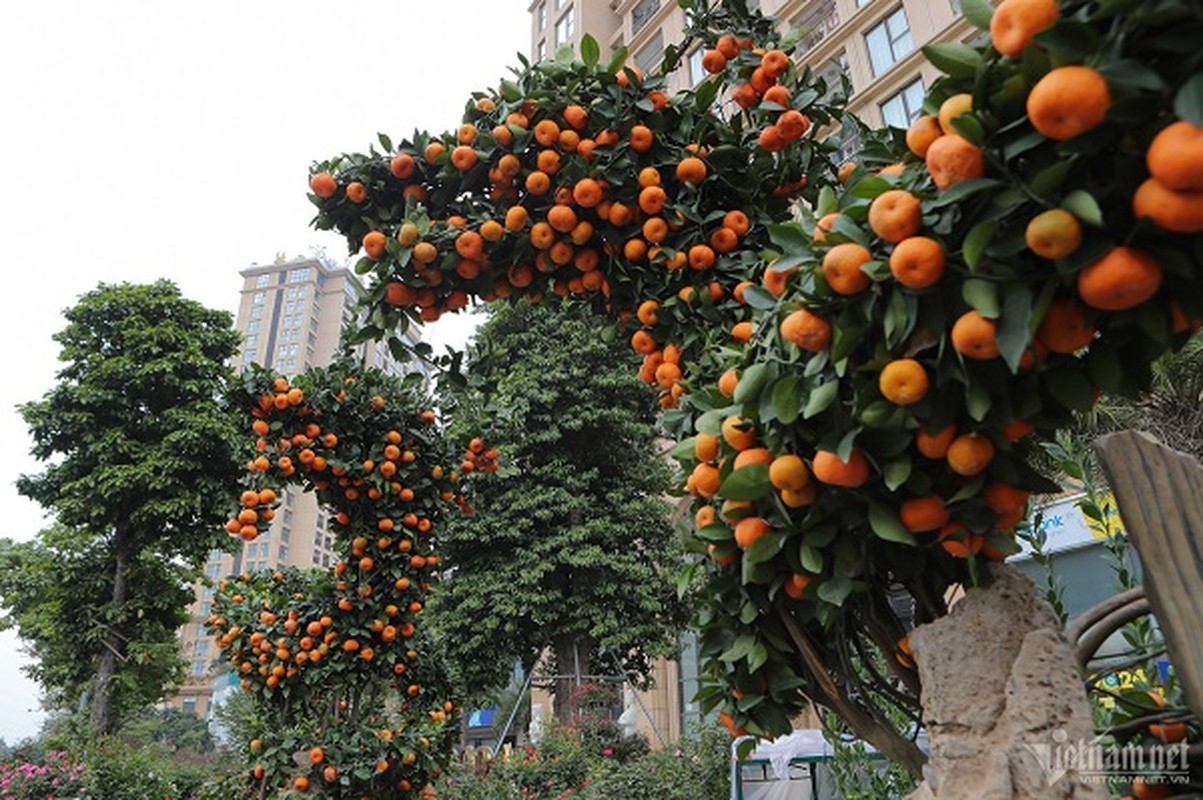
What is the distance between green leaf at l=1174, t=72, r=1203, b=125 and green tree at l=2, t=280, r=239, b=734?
13.2m

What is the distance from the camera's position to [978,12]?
3.65ft

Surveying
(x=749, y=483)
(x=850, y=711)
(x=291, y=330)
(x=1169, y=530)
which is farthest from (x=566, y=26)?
(x=291, y=330)

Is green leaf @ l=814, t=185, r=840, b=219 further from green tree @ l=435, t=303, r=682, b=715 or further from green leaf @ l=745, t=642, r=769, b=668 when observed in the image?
green tree @ l=435, t=303, r=682, b=715

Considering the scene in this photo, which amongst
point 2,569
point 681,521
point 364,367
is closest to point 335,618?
point 364,367

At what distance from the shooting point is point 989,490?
1150 millimetres

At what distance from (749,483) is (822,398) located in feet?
0.70

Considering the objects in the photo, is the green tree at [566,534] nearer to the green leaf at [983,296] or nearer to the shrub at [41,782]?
the shrub at [41,782]

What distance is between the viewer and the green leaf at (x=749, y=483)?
122cm

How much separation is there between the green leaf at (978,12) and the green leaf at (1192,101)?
39 centimetres

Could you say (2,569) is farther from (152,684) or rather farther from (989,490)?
(989,490)

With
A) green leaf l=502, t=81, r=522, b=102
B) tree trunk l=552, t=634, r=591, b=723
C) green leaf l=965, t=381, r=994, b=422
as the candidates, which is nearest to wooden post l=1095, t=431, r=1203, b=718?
green leaf l=965, t=381, r=994, b=422

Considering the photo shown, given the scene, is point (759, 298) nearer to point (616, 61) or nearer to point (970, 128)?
point (970, 128)

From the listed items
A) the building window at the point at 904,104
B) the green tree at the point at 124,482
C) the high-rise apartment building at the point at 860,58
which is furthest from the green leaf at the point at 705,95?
the building window at the point at 904,104

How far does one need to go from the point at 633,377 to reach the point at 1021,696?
1180 cm
